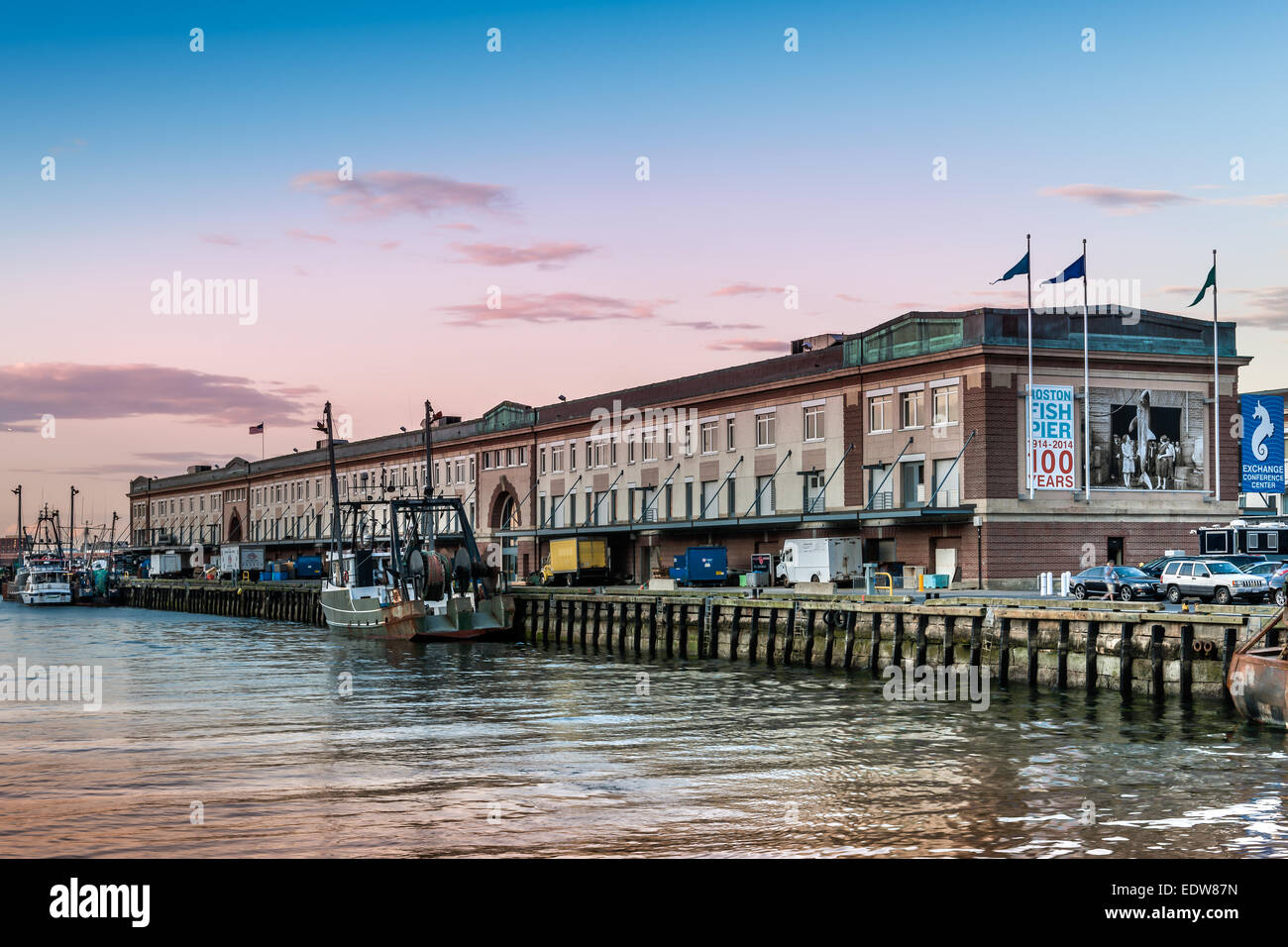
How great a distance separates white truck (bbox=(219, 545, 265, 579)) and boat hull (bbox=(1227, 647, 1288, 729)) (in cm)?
11638

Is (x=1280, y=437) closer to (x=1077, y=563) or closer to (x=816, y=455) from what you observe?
(x=1077, y=563)

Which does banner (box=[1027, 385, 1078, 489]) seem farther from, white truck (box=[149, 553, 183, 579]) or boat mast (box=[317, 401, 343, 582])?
white truck (box=[149, 553, 183, 579])

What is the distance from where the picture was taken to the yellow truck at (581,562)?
8906cm

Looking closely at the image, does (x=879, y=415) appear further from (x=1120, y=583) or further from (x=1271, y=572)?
(x=1271, y=572)

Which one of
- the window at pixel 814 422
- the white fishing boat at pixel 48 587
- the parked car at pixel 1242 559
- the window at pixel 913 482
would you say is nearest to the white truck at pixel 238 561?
the white fishing boat at pixel 48 587

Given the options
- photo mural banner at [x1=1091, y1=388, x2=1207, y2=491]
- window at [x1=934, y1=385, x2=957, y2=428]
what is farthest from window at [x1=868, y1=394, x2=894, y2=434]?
photo mural banner at [x1=1091, y1=388, x2=1207, y2=491]

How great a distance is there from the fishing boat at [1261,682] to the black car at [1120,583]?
20.9 meters

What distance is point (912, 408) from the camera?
7512cm

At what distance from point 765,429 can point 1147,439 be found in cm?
2420

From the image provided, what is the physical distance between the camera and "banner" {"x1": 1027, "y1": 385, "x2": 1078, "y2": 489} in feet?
228

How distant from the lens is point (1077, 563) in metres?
71.1

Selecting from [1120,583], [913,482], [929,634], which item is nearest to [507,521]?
[913,482]
